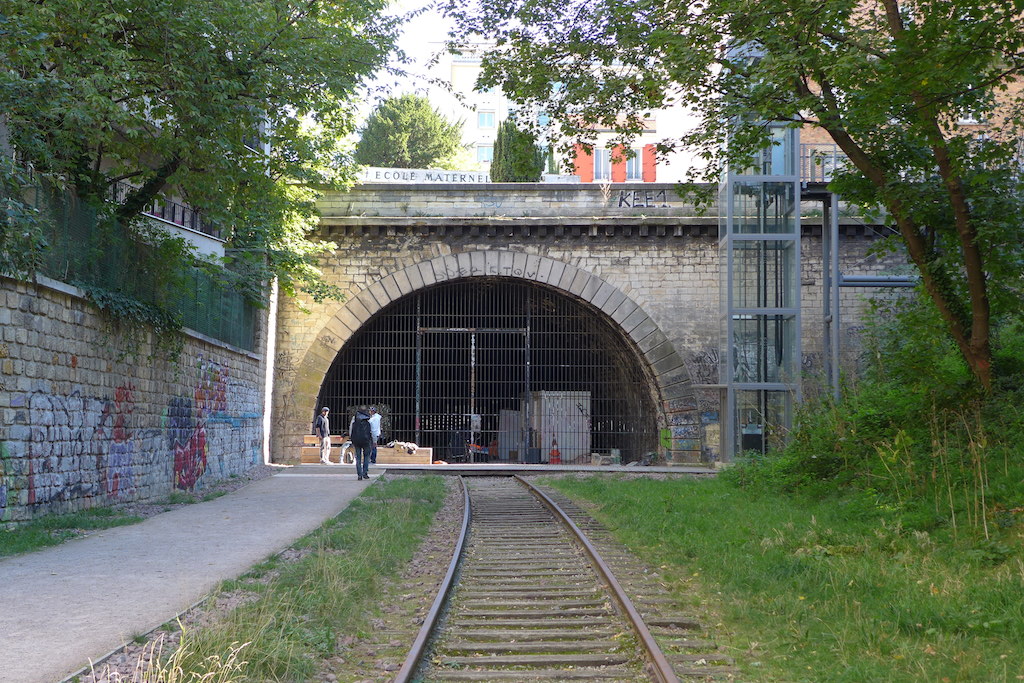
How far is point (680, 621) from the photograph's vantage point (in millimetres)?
6258

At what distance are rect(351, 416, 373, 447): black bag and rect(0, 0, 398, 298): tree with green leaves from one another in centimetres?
421

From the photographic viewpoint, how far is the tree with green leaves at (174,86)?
10219mm

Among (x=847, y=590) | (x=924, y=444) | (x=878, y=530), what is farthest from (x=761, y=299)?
(x=847, y=590)

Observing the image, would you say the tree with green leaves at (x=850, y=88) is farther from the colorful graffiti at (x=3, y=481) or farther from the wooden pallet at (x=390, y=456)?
the wooden pallet at (x=390, y=456)

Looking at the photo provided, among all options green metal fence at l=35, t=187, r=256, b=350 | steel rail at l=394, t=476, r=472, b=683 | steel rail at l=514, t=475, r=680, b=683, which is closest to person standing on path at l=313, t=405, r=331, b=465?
green metal fence at l=35, t=187, r=256, b=350

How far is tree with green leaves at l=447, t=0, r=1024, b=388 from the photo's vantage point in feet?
29.0

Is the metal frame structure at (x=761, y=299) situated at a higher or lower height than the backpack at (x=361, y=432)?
higher

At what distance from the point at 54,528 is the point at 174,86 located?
5.42 metres

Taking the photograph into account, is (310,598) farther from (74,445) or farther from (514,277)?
(514,277)

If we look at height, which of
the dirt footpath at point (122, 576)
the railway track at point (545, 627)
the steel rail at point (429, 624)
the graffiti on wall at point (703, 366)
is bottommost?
the railway track at point (545, 627)

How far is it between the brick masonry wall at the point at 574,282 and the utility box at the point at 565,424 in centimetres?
326

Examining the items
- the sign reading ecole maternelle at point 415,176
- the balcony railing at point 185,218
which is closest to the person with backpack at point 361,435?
the balcony railing at point 185,218

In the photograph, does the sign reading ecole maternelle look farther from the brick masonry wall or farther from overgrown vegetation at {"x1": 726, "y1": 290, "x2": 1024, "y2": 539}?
overgrown vegetation at {"x1": 726, "y1": 290, "x2": 1024, "y2": 539}

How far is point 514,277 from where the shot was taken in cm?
2422
